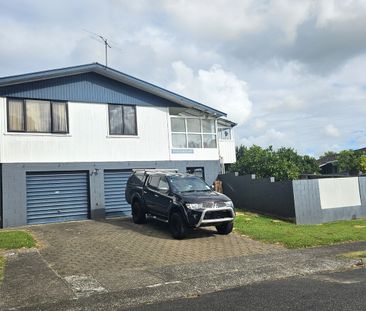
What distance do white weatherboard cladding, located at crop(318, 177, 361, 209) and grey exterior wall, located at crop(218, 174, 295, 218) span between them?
1.56m

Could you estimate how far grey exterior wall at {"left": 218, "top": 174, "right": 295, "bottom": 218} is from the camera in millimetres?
18906

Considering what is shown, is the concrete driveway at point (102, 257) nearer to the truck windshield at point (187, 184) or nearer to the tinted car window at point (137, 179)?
the truck windshield at point (187, 184)

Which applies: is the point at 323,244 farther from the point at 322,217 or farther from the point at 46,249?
the point at 46,249

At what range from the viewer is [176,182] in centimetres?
1478

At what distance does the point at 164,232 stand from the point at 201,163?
876cm

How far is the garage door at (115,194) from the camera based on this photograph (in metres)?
20.1

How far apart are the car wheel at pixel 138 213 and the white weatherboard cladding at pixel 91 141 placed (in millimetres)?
4039

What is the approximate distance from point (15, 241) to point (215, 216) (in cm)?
576

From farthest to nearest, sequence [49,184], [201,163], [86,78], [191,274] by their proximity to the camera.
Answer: [201,163] < [86,78] < [49,184] < [191,274]

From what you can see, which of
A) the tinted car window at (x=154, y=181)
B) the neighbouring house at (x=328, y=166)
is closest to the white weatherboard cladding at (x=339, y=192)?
the tinted car window at (x=154, y=181)

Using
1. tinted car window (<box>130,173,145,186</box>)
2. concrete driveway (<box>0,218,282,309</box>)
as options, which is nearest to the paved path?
concrete driveway (<box>0,218,282,309</box>)

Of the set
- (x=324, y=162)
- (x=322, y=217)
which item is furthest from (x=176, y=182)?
(x=324, y=162)

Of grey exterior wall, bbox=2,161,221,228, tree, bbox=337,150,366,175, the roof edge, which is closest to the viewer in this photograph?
grey exterior wall, bbox=2,161,221,228

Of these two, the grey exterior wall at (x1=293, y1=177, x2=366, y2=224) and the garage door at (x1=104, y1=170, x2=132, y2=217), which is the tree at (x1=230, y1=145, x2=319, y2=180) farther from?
the garage door at (x1=104, y1=170, x2=132, y2=217)
